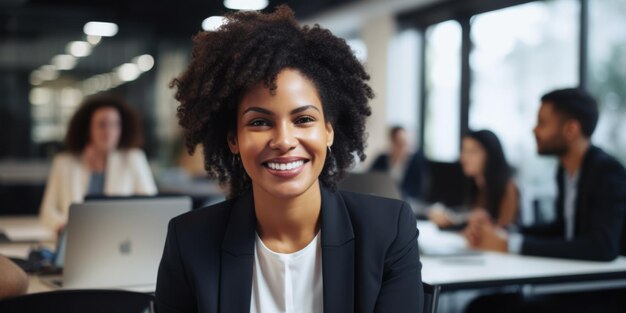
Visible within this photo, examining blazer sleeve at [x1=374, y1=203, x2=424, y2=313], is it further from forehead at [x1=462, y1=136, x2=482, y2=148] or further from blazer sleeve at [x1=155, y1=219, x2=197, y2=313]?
forehead at [x1=462, y1=136, x2=482, y2=148]

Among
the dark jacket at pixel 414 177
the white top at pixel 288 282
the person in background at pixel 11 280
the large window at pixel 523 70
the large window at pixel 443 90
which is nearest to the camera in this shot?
the white top at pixel 288 282

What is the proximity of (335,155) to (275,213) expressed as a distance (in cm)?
27

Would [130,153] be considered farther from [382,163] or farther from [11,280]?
[382,163]

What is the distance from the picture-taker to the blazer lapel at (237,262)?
5.27 ft

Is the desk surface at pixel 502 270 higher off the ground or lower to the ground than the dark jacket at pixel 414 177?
lower

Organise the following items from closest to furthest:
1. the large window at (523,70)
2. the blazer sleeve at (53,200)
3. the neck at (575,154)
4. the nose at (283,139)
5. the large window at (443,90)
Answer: the nose at (283,139) < the neck at (575,154) < the blazer sleeve at (53,200) < the large window at (523,70) < the large window at (443,90)

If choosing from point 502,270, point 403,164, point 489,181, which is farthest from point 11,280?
point 403,164

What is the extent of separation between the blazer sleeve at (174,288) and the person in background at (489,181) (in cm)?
256

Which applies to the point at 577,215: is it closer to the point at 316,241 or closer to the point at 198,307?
the point at 316,241

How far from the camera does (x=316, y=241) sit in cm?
172

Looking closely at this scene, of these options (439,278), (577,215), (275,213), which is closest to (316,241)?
(275,213)

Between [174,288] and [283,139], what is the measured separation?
16.6 inches

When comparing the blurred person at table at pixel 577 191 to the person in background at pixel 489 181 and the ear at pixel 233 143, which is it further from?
the ear at pixel 233 143

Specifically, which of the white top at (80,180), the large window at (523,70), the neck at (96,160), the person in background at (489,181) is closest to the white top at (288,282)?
the person in background at (489,181)
